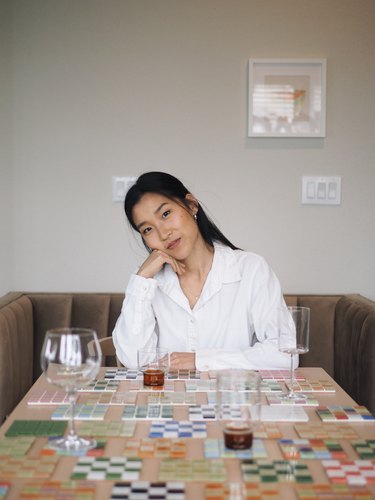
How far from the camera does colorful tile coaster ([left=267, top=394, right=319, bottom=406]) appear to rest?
1.76m

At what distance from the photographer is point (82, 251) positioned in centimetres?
333

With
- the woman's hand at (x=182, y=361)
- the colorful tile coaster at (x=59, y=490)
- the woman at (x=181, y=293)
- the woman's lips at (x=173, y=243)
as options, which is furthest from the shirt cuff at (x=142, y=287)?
the colorful tile coaster at (x=59, y=490)

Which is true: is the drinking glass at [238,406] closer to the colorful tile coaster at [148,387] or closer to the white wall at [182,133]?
the colorful tile coaster at [148,387]

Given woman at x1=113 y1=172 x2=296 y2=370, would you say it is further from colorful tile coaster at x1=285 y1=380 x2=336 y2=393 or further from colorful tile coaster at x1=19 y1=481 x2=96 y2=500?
colorful tile coaster at x1=19 y1=481 x2=96 y2=500

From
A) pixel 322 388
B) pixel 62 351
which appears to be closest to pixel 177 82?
pixel 322 388

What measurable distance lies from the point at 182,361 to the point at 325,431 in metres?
0.72

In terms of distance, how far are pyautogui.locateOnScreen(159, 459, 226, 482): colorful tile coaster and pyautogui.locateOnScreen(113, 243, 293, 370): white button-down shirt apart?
111 centimetres

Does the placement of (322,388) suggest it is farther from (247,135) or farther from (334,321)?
(247,135)

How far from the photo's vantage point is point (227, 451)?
1386 mm

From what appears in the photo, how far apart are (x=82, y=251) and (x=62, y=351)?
6.37 feet

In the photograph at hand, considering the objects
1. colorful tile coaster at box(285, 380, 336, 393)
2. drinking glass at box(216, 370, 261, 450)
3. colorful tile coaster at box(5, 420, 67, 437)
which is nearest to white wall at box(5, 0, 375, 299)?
colorful tile coaster at box(285, 380, 336, 393)

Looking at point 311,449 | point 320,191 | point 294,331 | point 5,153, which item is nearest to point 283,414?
point 311,449

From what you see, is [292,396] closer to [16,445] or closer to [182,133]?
[16,445]

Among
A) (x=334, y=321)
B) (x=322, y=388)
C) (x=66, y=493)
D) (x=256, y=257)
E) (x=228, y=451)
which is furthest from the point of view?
(x=334, y=321)
